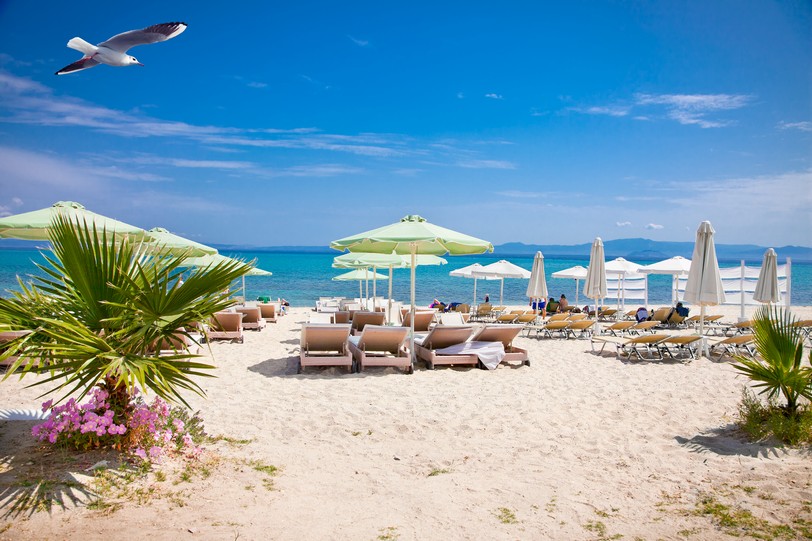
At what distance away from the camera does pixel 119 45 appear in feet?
14.9

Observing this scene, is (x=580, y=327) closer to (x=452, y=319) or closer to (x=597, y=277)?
(x=597, y=277)

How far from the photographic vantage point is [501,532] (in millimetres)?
3025

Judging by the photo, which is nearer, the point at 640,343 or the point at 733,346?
the point at 640,343

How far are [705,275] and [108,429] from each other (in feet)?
30.1

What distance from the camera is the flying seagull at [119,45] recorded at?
4211 millimetres

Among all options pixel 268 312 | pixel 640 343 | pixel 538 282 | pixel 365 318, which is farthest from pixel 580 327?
pixel 268 312

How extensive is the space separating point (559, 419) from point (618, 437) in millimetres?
684

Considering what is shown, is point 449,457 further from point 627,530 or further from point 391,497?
point 627,530

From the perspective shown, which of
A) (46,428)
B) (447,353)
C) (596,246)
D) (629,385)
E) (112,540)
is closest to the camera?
(112,540)

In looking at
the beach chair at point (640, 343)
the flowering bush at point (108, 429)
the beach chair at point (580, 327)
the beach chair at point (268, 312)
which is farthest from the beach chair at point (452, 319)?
the flowering bush at point (108, 429)

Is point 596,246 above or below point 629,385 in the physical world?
above

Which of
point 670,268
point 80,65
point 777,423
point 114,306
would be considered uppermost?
point 80,65

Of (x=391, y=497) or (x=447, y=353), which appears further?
(x=447, y=353)

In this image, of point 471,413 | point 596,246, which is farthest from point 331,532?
point 596,246
